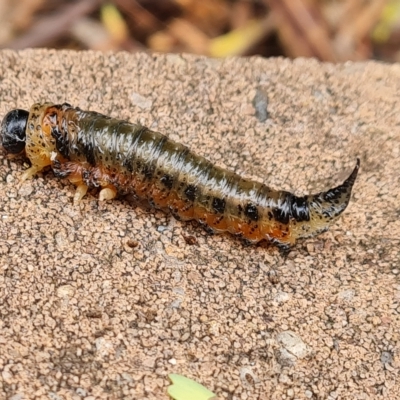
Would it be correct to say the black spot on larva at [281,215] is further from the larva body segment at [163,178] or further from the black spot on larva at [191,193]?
the black spot on larva at [191,193]

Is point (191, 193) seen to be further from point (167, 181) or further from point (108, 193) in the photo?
point (108, 193)

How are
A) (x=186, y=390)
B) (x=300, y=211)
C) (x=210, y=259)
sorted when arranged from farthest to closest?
(x=300, y=211)
(x=210, y=259)
(x=186, y=390)

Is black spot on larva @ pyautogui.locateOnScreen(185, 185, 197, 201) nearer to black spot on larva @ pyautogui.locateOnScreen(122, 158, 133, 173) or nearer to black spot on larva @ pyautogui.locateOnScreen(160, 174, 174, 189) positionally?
black spot on larva @ pyautogui.locateOnScreen(160, 174, 174, 189)

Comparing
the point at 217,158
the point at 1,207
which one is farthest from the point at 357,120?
the point at 1,207

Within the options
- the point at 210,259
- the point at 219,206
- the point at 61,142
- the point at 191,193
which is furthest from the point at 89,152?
the point at 210,259

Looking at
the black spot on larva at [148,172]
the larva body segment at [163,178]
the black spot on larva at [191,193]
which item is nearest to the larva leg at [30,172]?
the larva body segment at [163,178]

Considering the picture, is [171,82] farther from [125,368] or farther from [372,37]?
[372,37]
